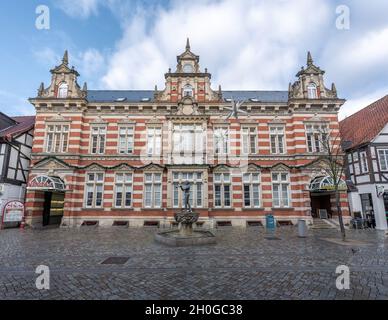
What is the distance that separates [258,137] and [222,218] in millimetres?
8008

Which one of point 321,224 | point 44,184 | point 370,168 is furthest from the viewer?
point 370,168

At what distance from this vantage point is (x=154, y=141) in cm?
1967

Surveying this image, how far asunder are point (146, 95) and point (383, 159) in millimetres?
22913

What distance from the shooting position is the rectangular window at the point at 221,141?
771 inches

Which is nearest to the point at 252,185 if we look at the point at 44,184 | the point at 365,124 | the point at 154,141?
the point at 154,141

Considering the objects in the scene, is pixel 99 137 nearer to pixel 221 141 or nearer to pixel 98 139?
pixel 98 139

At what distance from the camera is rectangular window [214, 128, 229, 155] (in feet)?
64.3

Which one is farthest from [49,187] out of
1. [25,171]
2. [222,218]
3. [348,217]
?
[348,217]

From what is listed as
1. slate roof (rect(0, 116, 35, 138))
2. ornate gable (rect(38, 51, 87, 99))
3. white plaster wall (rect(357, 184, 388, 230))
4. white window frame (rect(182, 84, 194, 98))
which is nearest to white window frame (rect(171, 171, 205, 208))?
white window frame (rect(182, 84, 194, 98))

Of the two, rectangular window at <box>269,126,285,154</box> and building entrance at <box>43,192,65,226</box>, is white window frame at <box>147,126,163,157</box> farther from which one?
building entrance at <box>43,192,65,226</box>

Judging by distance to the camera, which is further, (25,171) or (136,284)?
(25,171)
